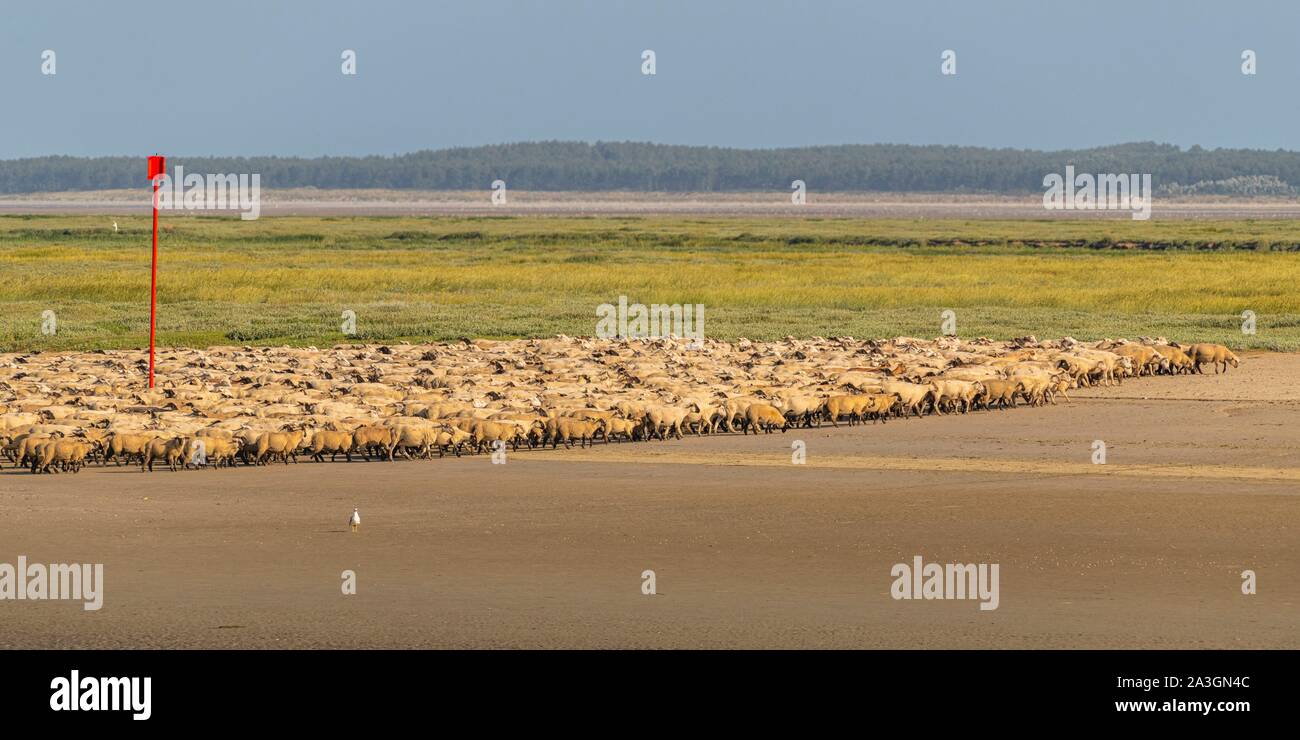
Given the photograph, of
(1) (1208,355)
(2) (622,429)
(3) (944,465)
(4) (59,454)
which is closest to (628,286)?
(1) (1208,355)

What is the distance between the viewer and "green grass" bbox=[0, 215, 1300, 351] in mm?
35656

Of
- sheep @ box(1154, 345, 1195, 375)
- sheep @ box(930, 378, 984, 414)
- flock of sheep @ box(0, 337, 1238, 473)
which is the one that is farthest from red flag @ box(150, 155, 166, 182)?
sheep @ box(1154, 345, 1195, 375)

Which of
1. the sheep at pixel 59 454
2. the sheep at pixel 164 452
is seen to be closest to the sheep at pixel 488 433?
the sheep at pixel 164 452

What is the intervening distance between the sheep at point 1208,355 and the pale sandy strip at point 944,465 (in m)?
10.8

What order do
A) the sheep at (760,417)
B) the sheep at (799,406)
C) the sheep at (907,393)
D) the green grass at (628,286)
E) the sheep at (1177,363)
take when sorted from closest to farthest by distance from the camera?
the sheep at (760,417)
the sheep at (799,406)
the sheep at (907,393)
the sheep at (1177,363)
the green grass at (628,286)

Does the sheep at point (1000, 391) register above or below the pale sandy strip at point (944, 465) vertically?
above

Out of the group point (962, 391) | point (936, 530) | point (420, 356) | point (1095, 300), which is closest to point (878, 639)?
point (936, 530)

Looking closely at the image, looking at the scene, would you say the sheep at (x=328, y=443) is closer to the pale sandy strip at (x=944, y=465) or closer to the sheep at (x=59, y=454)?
the pale sandy strip at (x=944, y=465)

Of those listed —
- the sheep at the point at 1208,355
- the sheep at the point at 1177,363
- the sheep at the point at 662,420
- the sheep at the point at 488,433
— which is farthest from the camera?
the sheep at the point at 1208,355

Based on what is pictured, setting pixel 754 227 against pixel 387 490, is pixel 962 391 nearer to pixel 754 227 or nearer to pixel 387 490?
pixel 387 490

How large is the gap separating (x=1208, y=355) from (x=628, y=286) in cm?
2210

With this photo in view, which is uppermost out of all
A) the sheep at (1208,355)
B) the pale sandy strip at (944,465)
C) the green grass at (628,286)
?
the green grass at (628,286)

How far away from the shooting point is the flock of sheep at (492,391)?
58.1ft

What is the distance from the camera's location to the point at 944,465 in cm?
1791
